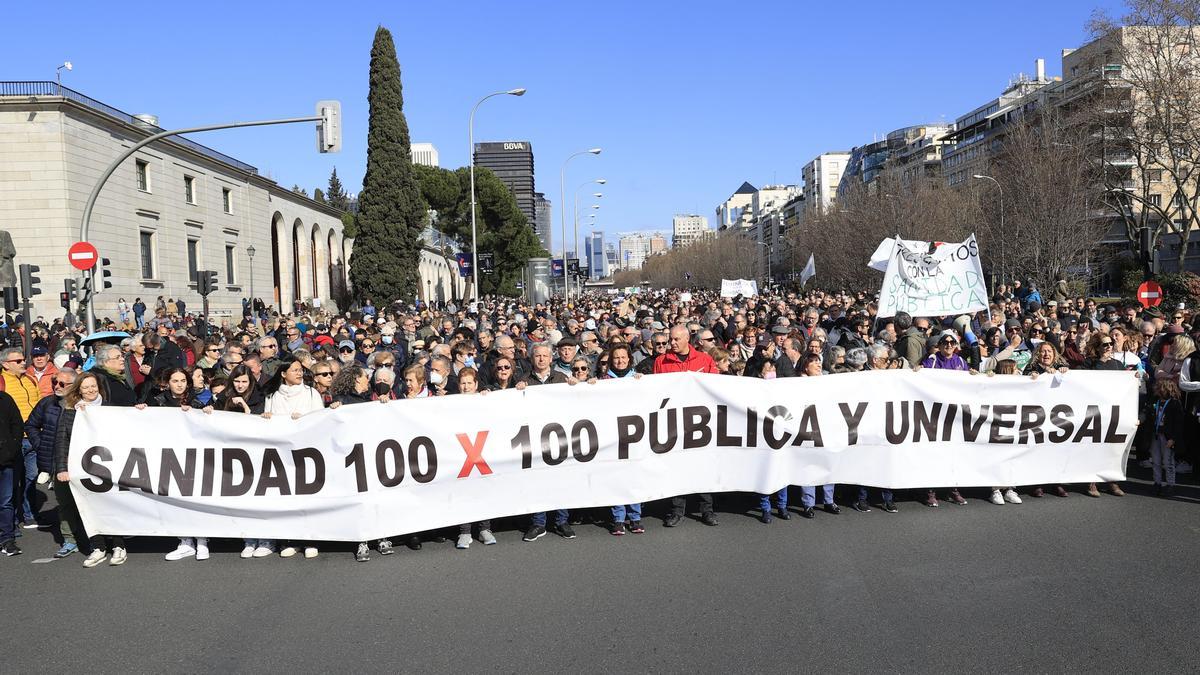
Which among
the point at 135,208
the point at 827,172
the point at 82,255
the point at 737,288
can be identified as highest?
the point at 827,172

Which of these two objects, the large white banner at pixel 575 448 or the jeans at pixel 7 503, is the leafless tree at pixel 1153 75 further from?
the jeans at pixel 7 503

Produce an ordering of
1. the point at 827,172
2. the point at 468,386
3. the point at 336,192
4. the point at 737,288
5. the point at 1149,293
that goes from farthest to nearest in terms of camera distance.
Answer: the point at 827,172, the point at 336,192, the point at 737,288, the point at 1149,293, the point at 468,386

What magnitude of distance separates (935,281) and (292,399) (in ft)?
31.3

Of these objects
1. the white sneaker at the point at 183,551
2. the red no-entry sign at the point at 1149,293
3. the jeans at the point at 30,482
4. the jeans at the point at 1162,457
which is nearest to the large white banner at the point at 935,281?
the jeans at the point at 1162,457

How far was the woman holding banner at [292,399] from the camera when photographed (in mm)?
7266

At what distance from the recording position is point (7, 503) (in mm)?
7328

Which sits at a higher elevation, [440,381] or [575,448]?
[440,381]

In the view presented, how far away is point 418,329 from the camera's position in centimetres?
1762

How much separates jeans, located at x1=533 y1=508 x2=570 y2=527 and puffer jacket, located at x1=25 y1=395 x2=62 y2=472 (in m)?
3.62

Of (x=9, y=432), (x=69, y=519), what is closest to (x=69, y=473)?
(x=69, y=519)

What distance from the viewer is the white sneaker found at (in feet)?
23.3

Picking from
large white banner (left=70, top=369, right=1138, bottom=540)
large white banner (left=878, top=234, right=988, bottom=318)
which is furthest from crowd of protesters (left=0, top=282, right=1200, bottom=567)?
large white banner (left=878, top=234, right=988, bottom=318)

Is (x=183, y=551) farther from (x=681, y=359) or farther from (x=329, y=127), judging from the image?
(x=329, y=127)

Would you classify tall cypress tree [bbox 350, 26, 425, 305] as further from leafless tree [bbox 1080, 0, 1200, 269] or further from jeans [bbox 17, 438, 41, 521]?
jeans [bbox 17, 438, 41, 521]
